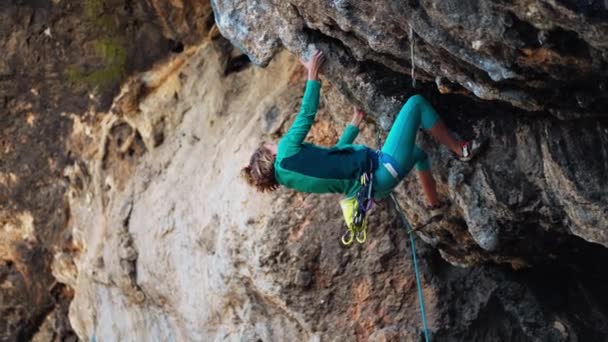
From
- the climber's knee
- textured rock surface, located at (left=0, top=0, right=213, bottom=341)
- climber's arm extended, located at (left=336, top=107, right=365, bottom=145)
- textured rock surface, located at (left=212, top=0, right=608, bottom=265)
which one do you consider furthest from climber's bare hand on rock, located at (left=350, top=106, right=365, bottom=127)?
textured rock surface, located at (left=0, top=0, right=213, bottom=341)

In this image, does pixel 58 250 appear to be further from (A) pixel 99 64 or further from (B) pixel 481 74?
(B) pixel 481 74

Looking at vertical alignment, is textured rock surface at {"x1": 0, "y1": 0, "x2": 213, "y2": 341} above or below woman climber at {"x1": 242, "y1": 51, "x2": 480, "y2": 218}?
above

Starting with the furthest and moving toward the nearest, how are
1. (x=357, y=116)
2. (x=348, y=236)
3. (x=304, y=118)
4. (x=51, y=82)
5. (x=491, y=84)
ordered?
(x=51, y=82) → (x=348, y=236) → (x=357, y=116) → (x=304, y=118) → (x=491, y=84)

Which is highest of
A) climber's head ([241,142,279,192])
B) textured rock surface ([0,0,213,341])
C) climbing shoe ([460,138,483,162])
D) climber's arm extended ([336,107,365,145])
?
textured rock surface ([0,0,213,341])

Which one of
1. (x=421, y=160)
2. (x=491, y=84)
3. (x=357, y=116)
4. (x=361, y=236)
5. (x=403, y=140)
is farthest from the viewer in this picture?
(x=361, y=236)

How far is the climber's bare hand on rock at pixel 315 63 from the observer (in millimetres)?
6154

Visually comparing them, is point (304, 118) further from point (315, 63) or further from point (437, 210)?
point (437, 210)

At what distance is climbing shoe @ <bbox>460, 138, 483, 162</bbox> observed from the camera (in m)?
6.22

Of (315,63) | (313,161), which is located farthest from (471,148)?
(315,63)

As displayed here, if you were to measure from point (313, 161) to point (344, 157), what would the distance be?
0.63 ft

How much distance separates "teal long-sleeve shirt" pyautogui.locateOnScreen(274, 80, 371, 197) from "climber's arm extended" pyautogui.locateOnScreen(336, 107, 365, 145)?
10 cm

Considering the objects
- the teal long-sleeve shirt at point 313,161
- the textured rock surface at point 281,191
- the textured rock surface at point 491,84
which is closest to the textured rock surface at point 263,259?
the textured rock surface at point 281,191

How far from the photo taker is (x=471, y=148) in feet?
20.5

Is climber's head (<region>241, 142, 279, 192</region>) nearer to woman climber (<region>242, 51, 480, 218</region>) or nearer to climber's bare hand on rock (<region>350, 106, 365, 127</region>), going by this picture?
woman climber (<region>242, 51, 480, 218</region>)
